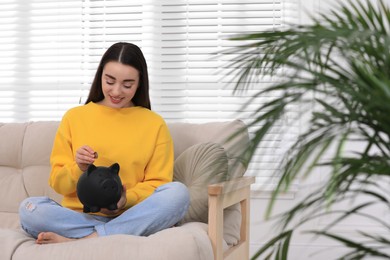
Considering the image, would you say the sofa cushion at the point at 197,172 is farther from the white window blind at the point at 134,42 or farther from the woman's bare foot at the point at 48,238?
the white window blind at the point at 134,42

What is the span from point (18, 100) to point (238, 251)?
1.76 m

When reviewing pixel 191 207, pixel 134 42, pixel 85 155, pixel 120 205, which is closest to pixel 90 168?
pixel 85 155

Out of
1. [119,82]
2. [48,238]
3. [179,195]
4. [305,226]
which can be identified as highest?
[119,82]

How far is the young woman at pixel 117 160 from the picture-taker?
2357 mm

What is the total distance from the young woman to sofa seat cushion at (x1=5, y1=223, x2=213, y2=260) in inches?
5.5

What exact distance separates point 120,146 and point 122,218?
1.06ft

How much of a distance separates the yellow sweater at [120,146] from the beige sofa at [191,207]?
0.14 m

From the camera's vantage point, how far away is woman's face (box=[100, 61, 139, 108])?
Answer: 254 centimetres

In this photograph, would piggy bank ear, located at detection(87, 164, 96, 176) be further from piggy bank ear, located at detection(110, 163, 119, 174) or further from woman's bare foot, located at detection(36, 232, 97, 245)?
woman's bare foot, located at detection(36, 232, 97, 245)

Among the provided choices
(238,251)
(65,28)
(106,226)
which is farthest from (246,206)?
(65,28)

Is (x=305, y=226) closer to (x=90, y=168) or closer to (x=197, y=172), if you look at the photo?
(x=197, y=172)

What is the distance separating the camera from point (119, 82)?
2.55m

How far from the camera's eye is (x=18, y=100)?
3830mm

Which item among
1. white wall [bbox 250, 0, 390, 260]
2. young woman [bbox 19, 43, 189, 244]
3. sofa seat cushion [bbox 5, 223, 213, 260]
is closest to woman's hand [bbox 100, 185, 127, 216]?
young woman [bbox 19, 43, 189, 244]
